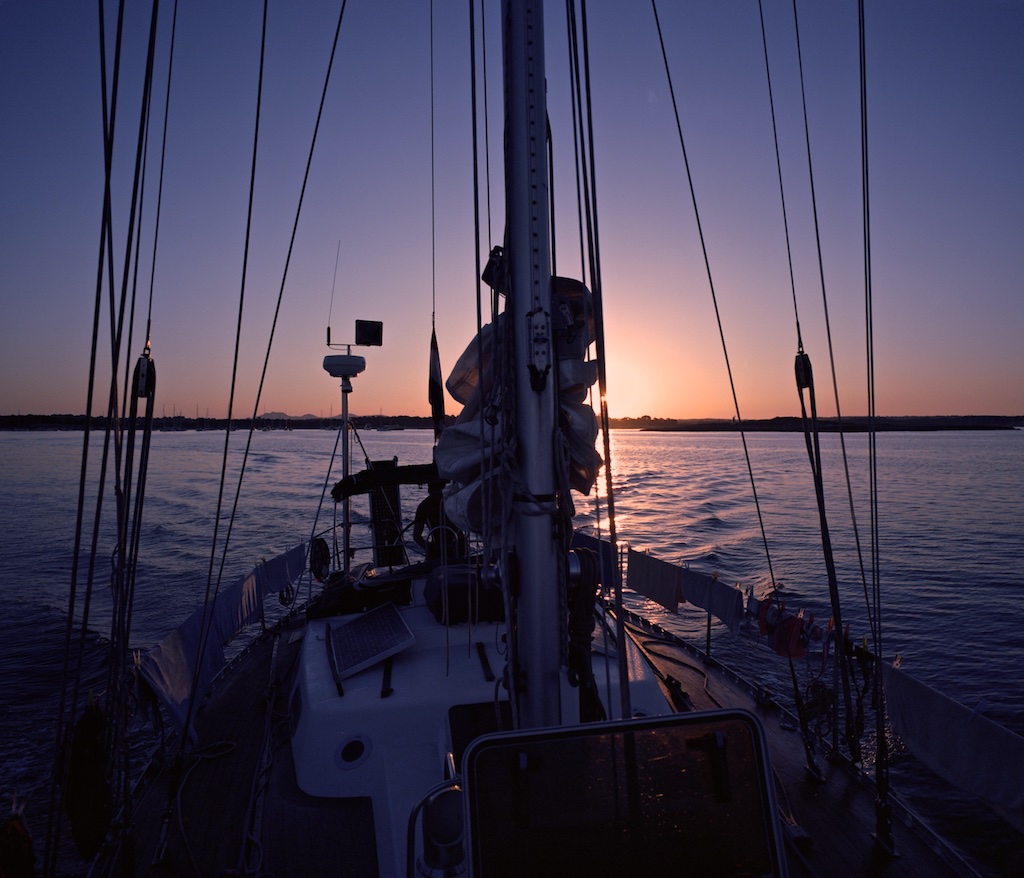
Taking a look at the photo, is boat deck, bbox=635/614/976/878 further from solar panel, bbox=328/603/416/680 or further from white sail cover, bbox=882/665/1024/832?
solar panel, bbox=328/603/416/680

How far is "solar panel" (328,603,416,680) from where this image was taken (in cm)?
580

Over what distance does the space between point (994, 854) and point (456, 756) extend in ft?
32.6

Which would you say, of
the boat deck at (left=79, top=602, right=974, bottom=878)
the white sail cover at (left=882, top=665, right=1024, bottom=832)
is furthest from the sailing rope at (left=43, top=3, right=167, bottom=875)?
the white sail cover at (left=882, top=665, right=1024, bottom=832)

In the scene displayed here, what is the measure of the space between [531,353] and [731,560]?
94.8ft

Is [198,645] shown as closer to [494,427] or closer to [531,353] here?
[494,427]

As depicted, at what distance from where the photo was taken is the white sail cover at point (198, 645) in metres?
7.56

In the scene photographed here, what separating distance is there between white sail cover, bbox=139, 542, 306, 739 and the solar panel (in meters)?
1.40

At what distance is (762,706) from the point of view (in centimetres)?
762

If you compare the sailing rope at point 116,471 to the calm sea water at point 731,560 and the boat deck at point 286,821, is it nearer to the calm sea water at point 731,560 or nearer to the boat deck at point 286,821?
the boat deck at point 286,821

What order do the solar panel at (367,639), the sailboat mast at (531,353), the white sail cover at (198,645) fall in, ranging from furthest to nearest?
the white sail cover at (198,645) → the solar panel at (367,639) → the sailboat mast at (531,353)

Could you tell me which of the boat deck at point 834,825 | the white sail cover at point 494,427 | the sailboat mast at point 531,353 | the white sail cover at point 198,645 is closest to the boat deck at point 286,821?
the boat deck at point 834,825

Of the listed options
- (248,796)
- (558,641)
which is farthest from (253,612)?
(558,641)

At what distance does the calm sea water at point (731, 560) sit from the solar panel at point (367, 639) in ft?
25.2

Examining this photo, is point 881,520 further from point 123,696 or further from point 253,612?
point 123,696
